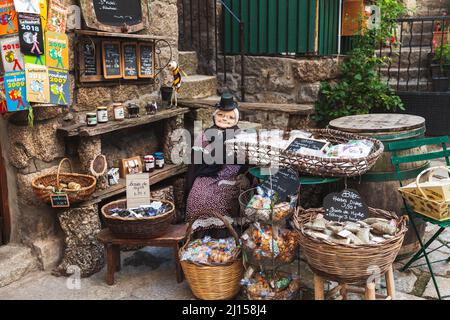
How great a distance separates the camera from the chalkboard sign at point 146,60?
430 cm

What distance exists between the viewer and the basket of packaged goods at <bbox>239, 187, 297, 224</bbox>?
10.2 feet

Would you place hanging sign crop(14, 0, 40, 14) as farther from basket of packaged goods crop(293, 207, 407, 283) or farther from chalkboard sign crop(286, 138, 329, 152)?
basket of packaged goods crop(293, 207, 407, 283)

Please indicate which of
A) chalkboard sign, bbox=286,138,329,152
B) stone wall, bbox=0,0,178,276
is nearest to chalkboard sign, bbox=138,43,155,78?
stone wall, bbox=0,0,178,276

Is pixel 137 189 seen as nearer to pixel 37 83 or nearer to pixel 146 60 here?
pixel 37 83

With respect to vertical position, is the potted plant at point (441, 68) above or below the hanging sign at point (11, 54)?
below

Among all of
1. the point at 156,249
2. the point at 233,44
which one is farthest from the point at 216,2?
the point at 156,249

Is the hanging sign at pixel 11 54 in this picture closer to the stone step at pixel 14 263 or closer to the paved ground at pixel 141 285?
the stone step at pixel 14 263

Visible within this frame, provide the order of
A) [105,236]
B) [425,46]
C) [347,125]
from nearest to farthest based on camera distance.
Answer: [105,236] → [347,125] → [425,46]

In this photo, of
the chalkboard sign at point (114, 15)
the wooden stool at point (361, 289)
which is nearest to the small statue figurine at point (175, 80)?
the chalkboard sign at point (114, 15)

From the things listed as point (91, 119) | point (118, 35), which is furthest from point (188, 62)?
point (91, 119)

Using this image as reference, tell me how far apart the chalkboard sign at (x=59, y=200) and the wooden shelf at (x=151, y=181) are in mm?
147

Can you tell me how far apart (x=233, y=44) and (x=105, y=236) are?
3.13 m

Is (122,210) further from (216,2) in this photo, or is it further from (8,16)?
(216,2)
